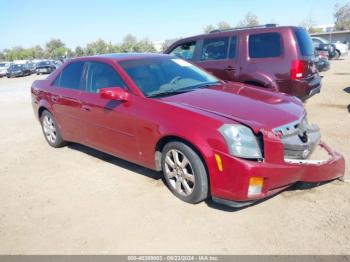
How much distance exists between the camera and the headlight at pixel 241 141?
343cm

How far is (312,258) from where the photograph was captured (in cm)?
293

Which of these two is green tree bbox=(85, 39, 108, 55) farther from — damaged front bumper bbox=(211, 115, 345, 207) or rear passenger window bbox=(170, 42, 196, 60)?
damaged front bumper bbox=(211, 115, 345, 207)

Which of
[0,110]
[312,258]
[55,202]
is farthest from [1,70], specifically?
[312,258]

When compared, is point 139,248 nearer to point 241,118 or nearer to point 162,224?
point 162,224

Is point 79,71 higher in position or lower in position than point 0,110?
higher

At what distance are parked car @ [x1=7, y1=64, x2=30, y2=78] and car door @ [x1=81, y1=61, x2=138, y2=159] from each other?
33.6m

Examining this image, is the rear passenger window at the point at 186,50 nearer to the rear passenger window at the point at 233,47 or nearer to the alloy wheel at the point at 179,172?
→ the rear passenger window at the point at 233,47

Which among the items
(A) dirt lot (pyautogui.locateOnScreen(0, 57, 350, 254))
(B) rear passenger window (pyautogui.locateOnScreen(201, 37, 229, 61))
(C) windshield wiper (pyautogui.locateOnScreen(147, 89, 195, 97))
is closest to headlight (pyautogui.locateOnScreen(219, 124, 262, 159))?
(A) dirt lot (pyautogui.locateOnScreen(0, 57, 350, 254))

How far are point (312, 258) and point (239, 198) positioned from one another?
825mm

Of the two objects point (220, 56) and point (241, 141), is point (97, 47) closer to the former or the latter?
point (220, 56)

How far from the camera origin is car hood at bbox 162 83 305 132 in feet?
12.1

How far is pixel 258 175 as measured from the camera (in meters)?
3.39

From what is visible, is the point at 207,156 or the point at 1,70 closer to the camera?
the point at 207,156

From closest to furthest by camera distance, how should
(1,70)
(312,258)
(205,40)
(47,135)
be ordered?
1. (312,258)
2. (47,135)
3. (205,40)
4. (1,70)
